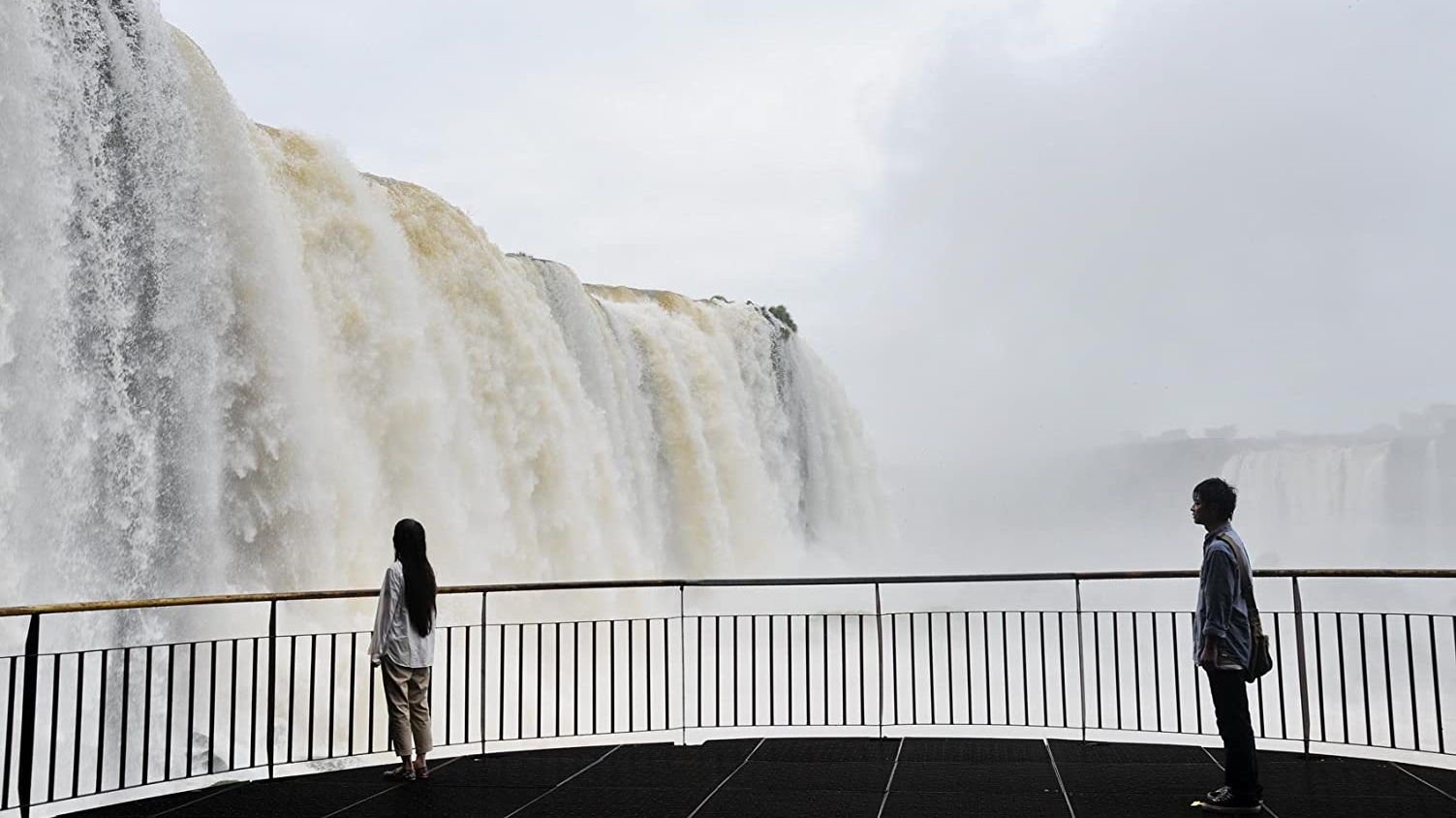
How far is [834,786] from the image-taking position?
6.48m

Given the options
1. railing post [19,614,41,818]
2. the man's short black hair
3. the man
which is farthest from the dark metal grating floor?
the man's short black hair

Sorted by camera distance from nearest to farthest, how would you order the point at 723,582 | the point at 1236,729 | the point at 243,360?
the point at 1236,729
the point at 723,582
the point at 243,360

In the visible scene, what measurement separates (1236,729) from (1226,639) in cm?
45

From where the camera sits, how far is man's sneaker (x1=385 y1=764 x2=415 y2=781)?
6656 mm

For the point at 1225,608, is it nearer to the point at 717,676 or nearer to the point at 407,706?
the point at 717,676

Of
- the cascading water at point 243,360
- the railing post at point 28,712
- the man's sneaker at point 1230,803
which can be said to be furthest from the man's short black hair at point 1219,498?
the cascading water at point 243,360

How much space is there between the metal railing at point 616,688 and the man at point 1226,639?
60 centimetres

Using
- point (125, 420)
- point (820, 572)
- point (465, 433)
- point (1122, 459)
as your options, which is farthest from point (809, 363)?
point (1122, 459)

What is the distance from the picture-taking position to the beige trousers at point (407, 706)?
21.4ft

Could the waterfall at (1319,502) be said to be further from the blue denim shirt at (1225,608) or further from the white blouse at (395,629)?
the white blouse at (395,629)

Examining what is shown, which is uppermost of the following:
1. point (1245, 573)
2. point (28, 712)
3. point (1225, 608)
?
point (1245, 573)

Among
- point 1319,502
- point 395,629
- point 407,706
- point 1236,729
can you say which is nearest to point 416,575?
point 395,629

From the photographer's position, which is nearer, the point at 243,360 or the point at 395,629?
the point at 395,629

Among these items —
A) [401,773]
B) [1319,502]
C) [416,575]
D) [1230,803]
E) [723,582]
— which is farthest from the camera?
[1319,502]
